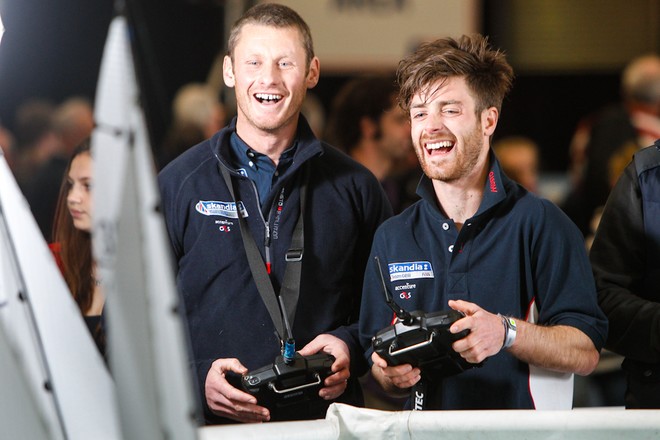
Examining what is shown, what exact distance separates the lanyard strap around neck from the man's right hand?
0.15m

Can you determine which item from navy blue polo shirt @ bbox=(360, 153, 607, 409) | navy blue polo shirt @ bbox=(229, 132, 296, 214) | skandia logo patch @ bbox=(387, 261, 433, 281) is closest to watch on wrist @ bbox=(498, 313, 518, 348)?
navy blue polo shirt @ bbox=(360, 153, 607, 409)

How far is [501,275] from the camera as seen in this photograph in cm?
232

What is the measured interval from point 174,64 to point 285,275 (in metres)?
4.73

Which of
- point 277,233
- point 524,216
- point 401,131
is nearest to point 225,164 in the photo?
point 277,233

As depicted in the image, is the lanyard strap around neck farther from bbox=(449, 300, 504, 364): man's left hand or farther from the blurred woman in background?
bbox=(449, 300, 504, 364): man's left hand

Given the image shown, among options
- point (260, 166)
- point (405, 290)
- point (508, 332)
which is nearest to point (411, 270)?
point (405, 290)

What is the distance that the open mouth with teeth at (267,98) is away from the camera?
8.36ft

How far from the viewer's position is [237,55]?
260 centimetres

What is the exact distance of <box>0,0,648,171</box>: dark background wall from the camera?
6004mm

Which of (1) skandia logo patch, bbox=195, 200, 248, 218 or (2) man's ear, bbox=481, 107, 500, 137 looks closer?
(2) man's ear, bbox=481, 107, 500, 137

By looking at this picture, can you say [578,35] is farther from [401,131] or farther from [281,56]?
[281,56]

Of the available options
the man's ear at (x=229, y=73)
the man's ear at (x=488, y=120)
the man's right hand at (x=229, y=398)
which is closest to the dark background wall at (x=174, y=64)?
the man's ear at (x=229, y=73)

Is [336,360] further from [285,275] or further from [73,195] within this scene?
[73,195]

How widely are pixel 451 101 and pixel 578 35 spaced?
6697 millimetres
